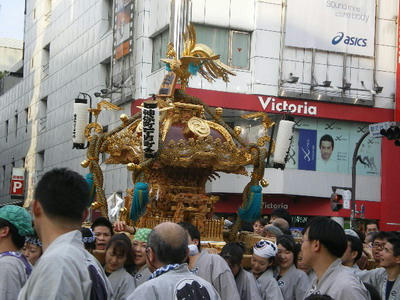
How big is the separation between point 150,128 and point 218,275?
3333 millimetres

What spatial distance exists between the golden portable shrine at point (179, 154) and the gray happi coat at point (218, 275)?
8.87ft

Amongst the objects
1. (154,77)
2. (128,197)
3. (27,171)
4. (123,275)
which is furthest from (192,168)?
(27,171)

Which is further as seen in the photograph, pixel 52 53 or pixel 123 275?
pixel 52 53

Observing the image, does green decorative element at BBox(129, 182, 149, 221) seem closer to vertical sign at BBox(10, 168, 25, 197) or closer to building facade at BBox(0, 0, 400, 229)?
building facade at BBox(0, 0, 400, 229)

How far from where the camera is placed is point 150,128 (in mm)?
9781

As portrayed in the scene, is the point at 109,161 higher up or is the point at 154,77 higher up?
the point at 154,77

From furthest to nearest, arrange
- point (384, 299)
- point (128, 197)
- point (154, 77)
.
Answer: point (154, 77), point (128, 197), point (384, 299)

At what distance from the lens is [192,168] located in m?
10.3

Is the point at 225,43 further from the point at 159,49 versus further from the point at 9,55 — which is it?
the point at 9,55

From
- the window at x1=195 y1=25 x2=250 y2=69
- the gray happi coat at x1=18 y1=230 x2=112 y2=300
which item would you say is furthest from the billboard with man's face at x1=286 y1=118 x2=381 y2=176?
the gray happi coat at x1=18 y1=230 x2=112 y2=300

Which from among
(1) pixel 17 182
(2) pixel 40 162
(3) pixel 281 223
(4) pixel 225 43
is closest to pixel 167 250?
(3) pixel 281 223

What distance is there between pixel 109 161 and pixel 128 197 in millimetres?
637

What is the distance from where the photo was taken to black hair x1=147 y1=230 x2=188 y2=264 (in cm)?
437

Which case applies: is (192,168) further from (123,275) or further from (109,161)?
(123,275)
